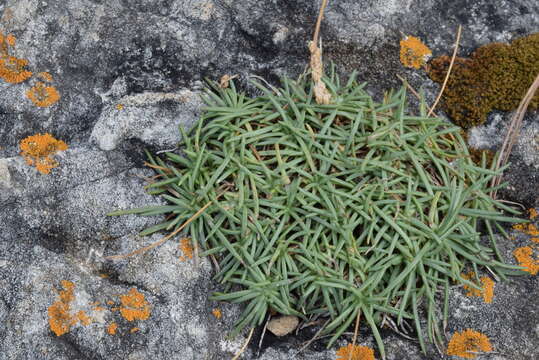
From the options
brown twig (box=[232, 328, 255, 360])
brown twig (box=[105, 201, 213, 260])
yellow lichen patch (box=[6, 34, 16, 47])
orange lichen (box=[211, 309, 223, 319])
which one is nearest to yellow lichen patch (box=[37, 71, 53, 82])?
yellow lichen patch (box=[6, 34, 16, 47])

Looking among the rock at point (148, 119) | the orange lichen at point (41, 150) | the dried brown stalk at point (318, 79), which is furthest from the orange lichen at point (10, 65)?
the dried brown stalk at point (318, 79)

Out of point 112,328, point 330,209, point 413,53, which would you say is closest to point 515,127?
Result: point 413,53

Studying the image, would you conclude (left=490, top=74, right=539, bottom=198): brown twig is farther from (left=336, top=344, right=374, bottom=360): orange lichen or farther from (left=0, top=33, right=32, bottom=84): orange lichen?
(left=0, top=33, right=32, bottom=84): orange lichen

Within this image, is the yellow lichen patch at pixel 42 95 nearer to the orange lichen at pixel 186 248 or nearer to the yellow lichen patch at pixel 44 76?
the yellow lichen patch at pixel 44 76

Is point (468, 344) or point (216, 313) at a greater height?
point (468, 344)

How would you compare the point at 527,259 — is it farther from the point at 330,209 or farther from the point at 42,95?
the point at 42,95

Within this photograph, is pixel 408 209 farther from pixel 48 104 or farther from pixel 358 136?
pixel 48 104
